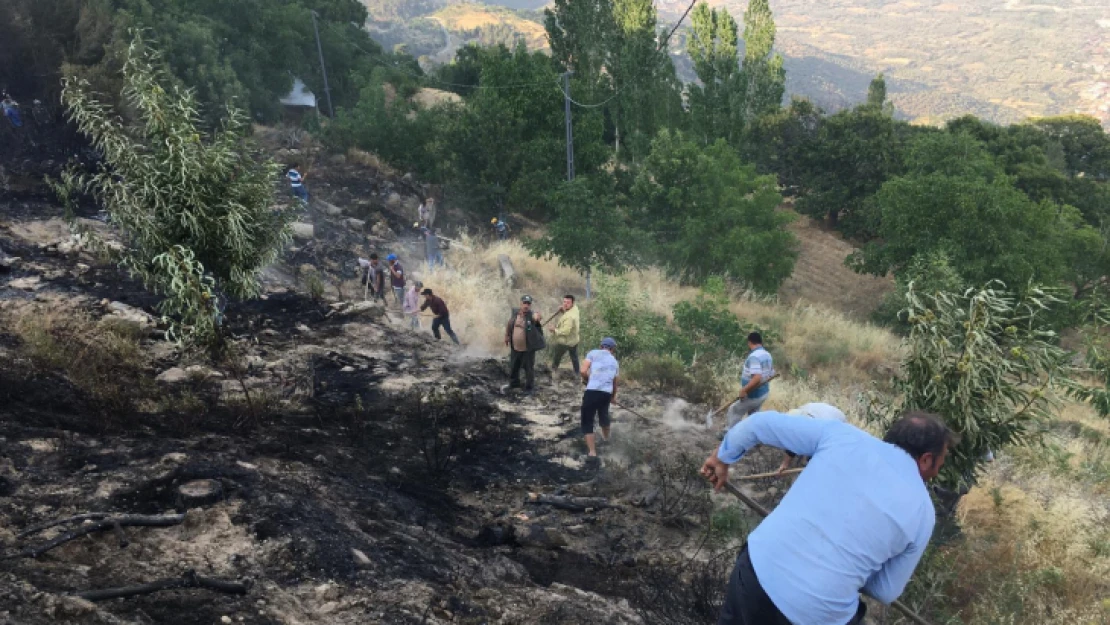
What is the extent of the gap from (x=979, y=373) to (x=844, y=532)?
304 cm

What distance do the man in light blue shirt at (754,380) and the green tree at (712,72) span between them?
75.9 ft

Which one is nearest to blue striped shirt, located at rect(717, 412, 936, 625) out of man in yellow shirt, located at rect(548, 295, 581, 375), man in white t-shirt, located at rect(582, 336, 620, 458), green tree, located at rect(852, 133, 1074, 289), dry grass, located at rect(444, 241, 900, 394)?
man in white t-shirt, located at rect(582, 336, 620, 458)

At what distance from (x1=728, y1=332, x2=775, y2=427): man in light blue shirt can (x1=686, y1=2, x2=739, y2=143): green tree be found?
75.9 ft

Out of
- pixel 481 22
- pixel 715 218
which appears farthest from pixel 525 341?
pixel 481 22

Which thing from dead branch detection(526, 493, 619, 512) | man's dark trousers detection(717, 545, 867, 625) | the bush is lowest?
dead branch detection(526, 493, 619, 512)

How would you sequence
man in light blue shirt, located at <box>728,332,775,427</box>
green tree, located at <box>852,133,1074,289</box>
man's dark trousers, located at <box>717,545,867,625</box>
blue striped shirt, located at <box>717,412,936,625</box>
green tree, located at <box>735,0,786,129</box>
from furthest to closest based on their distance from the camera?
green tree, located at <box>735,0,786,129</box>, green tree, located at <box>852,133,1074,289</box>, man in light blue shirt, located at <box>728,332,775,427</box>, man's dark trousers, located at <box>717,545,867,625</box>, blue striped shirt, located at <box>717,412,936,625</box>

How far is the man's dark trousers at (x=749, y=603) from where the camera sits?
271 cm

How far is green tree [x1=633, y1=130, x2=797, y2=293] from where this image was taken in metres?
20.8

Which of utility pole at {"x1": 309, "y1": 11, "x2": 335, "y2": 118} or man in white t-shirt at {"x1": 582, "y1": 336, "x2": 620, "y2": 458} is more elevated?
utility pole at {"x1": 309, "y1": 11, "x2": 335, "y2": 118}

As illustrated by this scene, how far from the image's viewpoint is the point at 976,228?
20656mm

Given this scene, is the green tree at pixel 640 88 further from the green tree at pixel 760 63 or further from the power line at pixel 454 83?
the green tree at pixel 760 63

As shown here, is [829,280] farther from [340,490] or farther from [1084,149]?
[340,490]

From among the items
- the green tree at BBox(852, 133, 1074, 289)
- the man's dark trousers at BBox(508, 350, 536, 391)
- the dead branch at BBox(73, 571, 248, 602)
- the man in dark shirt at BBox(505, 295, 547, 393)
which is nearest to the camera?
the dead branch at BBox(73, 571, 248, 602)

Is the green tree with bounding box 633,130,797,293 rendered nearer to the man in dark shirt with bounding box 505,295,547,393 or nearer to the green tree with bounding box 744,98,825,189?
the man in dark shirt with bounding box 505,295,547,393
